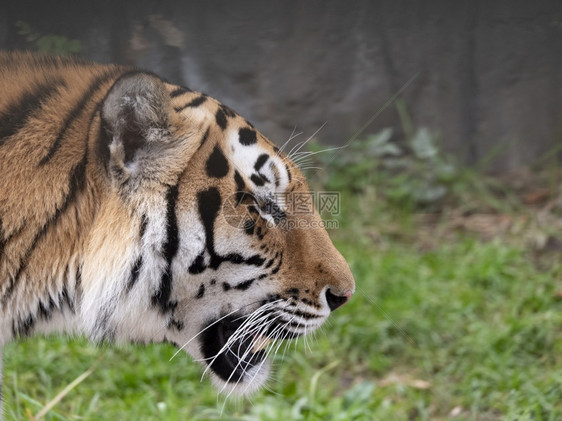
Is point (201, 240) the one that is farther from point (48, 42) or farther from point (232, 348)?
point (48, 42)

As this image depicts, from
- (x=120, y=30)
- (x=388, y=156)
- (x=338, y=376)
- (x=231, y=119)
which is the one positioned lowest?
(x=338, y=376)

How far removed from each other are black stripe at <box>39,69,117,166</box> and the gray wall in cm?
49

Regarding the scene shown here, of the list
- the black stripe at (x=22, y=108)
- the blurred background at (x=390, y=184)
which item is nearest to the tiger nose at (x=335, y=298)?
the blurred background at (x=390, y=184)

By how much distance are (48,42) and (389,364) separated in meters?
2.24

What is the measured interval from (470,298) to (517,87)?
1.75 m

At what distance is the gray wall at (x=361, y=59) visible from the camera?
300 cm

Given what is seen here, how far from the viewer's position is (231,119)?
2152mm

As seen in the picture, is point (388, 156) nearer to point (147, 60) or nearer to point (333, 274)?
point (147, 60)

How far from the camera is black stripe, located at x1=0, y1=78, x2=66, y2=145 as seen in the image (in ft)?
6.17

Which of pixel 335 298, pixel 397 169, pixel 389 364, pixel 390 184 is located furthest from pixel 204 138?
pixel 397 169

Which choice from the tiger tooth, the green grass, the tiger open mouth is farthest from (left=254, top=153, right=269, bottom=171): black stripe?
the green grass

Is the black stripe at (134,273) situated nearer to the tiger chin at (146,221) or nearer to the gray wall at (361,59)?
the tiger chin at (146,221)

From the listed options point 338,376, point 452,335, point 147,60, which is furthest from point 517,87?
point 147,60

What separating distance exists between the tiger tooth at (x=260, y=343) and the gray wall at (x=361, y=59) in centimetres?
119
